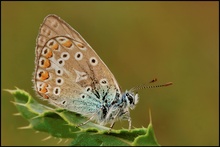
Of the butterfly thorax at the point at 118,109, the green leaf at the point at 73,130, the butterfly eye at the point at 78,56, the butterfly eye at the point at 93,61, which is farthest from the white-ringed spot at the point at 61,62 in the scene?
the green leaf at the point at 73,130

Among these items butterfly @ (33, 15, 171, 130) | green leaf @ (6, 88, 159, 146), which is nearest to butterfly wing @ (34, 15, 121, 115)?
butterfly @ (33, 15, 171, 130)

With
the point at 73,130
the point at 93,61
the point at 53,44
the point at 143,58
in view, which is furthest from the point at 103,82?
the point at 143,58

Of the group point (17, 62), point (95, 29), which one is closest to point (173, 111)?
point (95, 29)

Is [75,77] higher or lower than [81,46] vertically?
lower

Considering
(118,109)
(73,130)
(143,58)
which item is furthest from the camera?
(143,58)

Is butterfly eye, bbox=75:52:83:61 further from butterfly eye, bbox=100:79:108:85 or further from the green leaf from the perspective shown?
the green leaf

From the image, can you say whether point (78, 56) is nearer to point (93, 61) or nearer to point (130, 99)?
point (93, 61)

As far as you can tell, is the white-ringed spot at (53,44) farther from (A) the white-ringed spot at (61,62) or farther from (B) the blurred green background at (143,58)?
(B) the blurred green background at (143,58)
